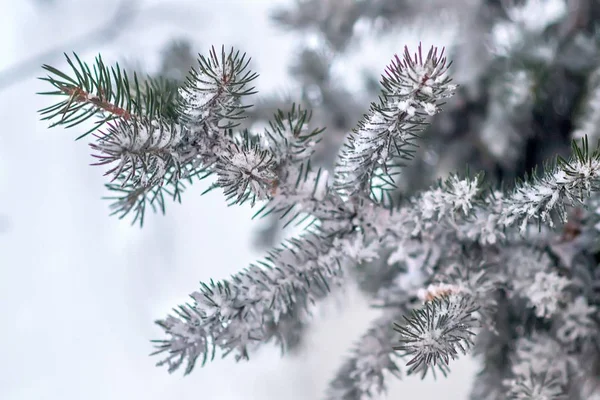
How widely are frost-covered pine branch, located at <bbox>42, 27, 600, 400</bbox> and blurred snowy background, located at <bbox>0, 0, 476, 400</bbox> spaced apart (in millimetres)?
368

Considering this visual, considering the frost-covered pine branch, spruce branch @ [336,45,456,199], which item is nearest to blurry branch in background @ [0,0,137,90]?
the frost-covered pine branch

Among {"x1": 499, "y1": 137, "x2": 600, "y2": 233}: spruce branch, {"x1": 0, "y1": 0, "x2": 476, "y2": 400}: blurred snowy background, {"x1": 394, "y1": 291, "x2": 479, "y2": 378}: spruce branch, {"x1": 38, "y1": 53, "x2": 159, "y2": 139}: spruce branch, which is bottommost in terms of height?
{"x1": 394, "y1": 291, "x2": 479, "y2": 378}: spruce branch

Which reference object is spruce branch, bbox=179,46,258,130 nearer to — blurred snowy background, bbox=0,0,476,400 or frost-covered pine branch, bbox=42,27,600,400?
frost-covered pine branch, bbox=42,27,600,400

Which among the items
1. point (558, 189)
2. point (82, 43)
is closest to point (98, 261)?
point (82, 43)

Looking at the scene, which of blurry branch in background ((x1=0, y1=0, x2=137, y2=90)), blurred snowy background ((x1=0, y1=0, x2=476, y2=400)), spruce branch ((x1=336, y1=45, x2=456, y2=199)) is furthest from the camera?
blurry branch in background ((x1=0, y1=0, x2=137, y2=90))

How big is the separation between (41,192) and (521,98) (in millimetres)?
655

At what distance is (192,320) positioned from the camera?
26 cm

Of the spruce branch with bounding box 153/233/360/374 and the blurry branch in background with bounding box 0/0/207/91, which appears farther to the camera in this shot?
the blurry branch in background with bounding box 0/0/207/91

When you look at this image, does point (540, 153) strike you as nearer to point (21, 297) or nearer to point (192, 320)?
point (192, 320)

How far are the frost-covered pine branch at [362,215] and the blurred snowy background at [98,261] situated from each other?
37 cm

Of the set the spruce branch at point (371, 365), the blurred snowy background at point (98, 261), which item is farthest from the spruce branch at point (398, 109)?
the blurred snowy background at point (98, 261)

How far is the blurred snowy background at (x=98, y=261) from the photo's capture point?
708mm

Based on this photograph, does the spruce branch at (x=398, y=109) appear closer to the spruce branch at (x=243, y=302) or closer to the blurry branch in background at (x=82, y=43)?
the spruce branch at (x=243, y=302)

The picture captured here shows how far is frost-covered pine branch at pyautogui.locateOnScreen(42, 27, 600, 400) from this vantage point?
0.74ft
